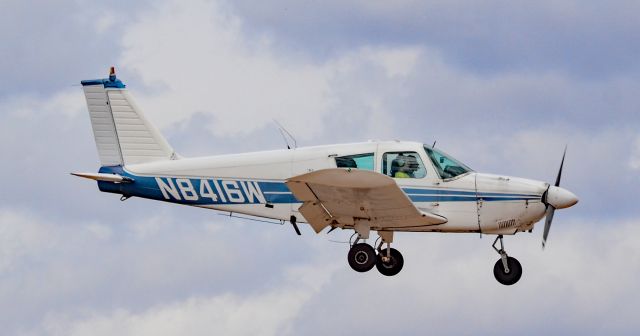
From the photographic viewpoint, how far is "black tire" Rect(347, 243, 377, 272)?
95.0 ft

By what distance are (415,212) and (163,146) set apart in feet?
21.4

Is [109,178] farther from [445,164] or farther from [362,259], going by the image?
[445,164]

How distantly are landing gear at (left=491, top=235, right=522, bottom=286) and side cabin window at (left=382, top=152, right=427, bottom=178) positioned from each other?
8.13ft

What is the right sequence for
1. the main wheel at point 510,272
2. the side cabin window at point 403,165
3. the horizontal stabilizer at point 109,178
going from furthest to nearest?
1. the horizontal stabilizer at point 109,178
2. the main wheel at point 510,272
3. the side cabin window at point 403,165

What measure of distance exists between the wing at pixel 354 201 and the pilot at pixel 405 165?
893 millimetres

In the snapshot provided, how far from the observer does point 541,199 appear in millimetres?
28938

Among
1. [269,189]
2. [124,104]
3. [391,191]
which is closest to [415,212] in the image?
[391,191]

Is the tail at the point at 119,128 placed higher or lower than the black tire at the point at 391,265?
higher

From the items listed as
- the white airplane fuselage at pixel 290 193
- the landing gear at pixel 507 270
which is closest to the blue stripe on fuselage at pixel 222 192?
the white airplane fuselage at pixel 290 193

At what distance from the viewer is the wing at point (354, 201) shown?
27.3 meters

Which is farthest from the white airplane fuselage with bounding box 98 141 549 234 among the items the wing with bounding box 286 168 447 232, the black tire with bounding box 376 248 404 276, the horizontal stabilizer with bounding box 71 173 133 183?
the black tire with bounding box 376 248 404 276

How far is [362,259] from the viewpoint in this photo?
95.1 ft

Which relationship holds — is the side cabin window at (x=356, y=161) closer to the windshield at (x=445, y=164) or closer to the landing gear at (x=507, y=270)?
the windshield at (x=445, y=164)

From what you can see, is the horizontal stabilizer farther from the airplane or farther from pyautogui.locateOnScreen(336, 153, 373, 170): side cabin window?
pyautogui.locateOnScreen(336, 153, 373, 170): side cabin window
